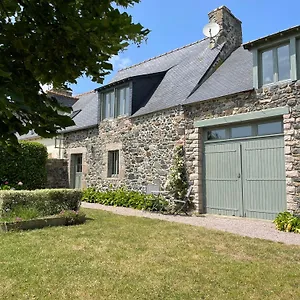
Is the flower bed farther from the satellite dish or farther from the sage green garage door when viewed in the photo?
the satellite dish

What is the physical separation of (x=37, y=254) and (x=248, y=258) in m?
3.26

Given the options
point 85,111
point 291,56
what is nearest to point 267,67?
point 291,56

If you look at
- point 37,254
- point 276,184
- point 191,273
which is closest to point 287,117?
point 276,184

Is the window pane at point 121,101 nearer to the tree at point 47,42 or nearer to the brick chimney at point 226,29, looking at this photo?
the brick chimney at point 226,29

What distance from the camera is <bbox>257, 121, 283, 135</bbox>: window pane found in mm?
7852

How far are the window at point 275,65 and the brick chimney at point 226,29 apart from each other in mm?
3265

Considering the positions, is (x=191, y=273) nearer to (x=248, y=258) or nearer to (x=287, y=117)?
(x=248, y=258)

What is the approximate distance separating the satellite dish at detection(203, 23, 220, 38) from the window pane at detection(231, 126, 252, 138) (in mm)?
4727

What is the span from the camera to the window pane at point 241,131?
846 cm

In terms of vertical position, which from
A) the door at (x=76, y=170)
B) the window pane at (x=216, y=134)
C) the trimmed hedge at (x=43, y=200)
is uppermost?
the window pane at (x=216, y=134)

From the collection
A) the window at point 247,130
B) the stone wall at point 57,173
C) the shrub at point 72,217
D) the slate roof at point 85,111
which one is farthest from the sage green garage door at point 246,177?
the stone wall at point 57,173

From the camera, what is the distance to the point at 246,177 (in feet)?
27.5

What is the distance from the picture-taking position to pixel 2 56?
4.91 ft

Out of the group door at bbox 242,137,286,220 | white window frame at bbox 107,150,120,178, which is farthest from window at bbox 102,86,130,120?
door at bbox 242,137,286,220
